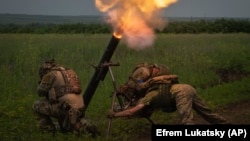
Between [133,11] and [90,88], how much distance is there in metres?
1.76

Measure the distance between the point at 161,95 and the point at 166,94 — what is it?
91 millimetres

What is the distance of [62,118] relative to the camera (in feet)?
32.0

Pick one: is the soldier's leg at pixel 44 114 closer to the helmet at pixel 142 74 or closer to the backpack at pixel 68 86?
→ the backpack at pixel 68 86

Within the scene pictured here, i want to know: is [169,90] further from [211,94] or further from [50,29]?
[50,29]

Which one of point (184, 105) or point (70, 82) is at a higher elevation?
point (70, 82)

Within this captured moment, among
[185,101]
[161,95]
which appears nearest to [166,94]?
[161,95]

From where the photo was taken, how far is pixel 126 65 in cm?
1931

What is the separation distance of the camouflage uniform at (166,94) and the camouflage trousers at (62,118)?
108 cm

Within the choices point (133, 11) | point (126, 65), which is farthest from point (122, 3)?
point (126, 65)

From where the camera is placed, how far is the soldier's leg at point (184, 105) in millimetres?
8703

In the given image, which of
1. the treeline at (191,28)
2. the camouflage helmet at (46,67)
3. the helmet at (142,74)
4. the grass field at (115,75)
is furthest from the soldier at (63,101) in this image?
the treeline at (191,28)

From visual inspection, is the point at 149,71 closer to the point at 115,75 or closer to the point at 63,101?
the point at 63,101

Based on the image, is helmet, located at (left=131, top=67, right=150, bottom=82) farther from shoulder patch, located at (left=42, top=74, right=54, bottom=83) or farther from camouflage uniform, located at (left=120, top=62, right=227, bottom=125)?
shoulder patch, located at (left=42, top=74, right=54, bottom=83)

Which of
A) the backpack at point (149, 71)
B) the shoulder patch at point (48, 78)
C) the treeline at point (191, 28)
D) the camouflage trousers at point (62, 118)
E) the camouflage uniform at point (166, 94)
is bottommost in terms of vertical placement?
the camouflage trousers at point (62, 118)
